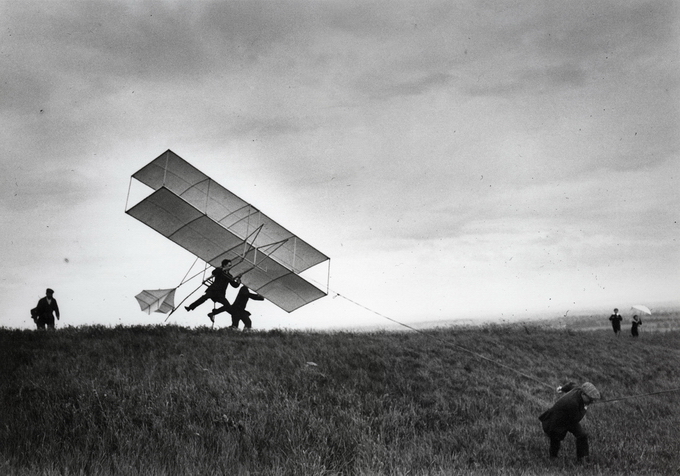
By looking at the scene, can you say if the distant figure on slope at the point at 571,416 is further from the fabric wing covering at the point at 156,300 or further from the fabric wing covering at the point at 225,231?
the fabric wing covering at the point at 156,300

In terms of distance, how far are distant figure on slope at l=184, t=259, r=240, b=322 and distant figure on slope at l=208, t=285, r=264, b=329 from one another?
0.35 meters

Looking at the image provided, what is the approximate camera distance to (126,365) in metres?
11.4

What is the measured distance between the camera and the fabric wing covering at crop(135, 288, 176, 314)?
16891 millimetres

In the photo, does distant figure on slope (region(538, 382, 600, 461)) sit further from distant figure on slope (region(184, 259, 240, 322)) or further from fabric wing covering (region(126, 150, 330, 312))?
distant figure on slope (region(184, 259, 240, 322))

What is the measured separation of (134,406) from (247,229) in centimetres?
909

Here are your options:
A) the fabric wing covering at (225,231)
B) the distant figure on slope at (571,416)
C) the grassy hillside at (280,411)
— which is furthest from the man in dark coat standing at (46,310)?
the distant figure on slope at (571,416)

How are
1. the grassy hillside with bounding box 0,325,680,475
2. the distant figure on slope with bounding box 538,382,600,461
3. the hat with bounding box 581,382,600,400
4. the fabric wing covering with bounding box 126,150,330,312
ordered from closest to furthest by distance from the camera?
the grassy hillside with bounding box 0,325,680,475, the hat with bounding box 581,382,600,400, the distant figure on slope with bounding box 538,382,600,461, the fabric wing covering with bounding box 126,150,330,312

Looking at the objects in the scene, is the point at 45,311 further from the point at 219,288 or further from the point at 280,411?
the point at 280,411

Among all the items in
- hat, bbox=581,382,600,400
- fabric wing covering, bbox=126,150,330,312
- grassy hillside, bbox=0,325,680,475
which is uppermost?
fabric wing covering, bbox=126,150,330,312

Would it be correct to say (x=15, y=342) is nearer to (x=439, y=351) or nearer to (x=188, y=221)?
(x=188, y=221)

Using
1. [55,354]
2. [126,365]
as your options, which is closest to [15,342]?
[55,354]

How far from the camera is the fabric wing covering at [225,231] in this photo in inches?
625

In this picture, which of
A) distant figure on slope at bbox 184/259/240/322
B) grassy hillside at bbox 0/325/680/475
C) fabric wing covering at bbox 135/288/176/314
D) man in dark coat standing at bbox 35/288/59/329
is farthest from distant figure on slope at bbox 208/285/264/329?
man in dark coat standing at bbox 35/288/59/329

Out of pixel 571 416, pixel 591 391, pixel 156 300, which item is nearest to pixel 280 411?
pixel 571 416
